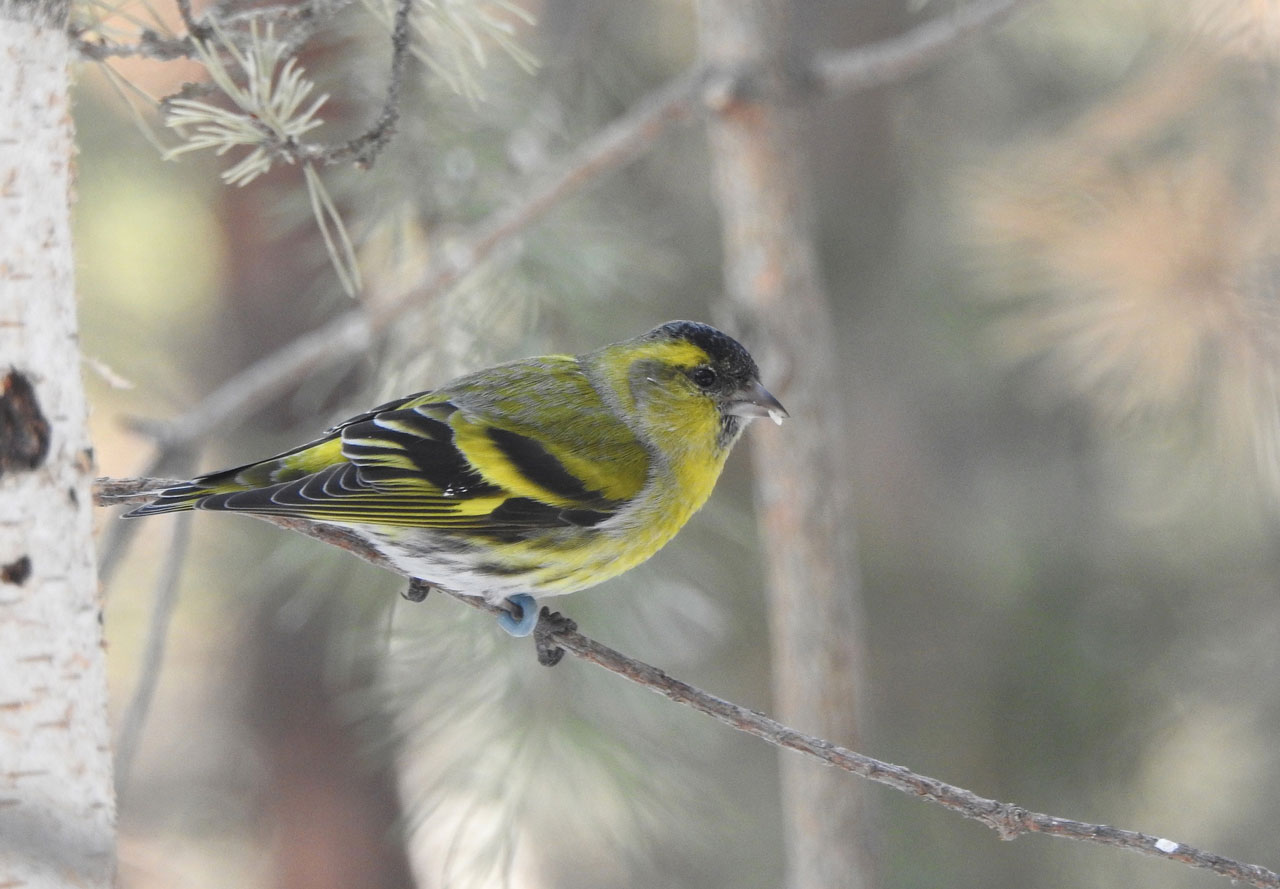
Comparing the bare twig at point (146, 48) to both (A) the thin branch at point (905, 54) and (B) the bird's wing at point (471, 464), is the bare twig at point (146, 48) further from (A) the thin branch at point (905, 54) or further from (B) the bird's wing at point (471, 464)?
(A) the thin branch at point (905, 54)

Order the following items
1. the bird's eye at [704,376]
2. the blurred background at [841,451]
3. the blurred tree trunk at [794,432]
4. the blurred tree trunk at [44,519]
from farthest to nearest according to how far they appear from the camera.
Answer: the blurred background at [841,451] → the blurred tree trunk at [794,432] → the bird's eye at [704,376] → the blurred tree trunk at [44,519]

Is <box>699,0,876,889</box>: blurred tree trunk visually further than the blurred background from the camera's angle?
Result: No

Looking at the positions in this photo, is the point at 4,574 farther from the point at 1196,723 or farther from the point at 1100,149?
the point at 1196,723

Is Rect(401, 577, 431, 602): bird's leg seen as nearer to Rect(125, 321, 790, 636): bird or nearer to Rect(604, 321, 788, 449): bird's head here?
Rect(125, 321, 790, 636): bird

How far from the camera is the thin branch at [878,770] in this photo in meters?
1.26

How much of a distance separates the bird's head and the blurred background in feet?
0.85

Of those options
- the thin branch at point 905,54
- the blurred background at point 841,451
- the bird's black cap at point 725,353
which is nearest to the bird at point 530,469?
the bird's black cap at point 725,353

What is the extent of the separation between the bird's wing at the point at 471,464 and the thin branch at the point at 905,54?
79 centimetres

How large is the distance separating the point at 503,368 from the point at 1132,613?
2.02m

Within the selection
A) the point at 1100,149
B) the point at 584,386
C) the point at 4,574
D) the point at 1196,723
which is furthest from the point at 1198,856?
the point at 1196,723

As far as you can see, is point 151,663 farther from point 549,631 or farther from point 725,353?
point 725,353

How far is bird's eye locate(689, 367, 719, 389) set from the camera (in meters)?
2.26

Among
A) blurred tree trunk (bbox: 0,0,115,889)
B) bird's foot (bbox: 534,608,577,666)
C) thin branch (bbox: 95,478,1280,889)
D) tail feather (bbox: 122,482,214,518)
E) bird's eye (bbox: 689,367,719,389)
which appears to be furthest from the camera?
bird's eye (bbox: 689,367,719,389)

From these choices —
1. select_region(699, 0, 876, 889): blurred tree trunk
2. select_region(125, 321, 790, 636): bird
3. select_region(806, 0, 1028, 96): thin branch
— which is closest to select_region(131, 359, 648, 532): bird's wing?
select_region(125, 321, 790, 636): bird
